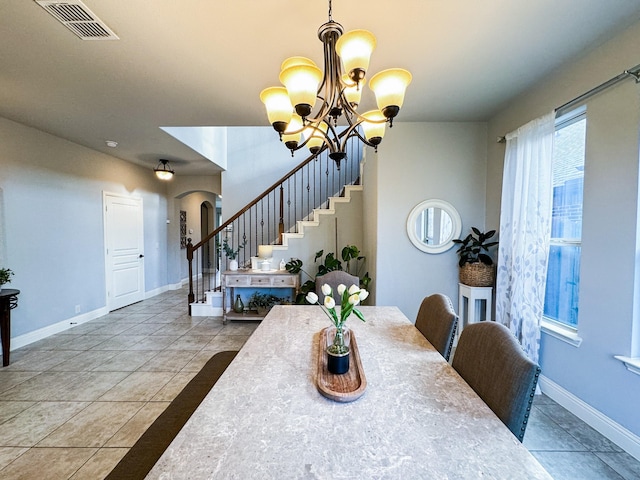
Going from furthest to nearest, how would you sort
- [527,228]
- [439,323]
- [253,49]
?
[527,228], [253,49], [439,323]

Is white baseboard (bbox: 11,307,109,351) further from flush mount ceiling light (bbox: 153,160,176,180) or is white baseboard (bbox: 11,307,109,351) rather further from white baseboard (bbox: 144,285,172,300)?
flush mount ceiling light (bbox: 153,160,176,180)

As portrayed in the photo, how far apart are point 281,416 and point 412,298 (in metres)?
2.77

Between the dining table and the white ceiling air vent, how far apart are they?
2.16 m

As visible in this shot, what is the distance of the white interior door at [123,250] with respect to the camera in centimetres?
494

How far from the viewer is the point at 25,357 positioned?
3.20m

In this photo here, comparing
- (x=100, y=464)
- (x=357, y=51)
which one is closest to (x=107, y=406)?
(x=100, y=464)

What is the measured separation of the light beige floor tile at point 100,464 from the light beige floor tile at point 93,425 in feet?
0.34

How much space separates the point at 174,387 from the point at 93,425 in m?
0.61

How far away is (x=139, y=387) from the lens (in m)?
2.60

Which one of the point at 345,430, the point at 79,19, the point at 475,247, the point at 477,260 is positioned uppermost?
the point at 79,19

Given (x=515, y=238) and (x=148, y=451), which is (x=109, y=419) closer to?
(x=148, y=451)

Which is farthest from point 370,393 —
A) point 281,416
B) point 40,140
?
point 40,140

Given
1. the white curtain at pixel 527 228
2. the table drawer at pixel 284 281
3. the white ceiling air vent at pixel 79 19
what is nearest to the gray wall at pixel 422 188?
the white curtain at pixel 527 228

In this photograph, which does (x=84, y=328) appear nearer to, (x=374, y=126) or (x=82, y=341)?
(x=82, y=341)
